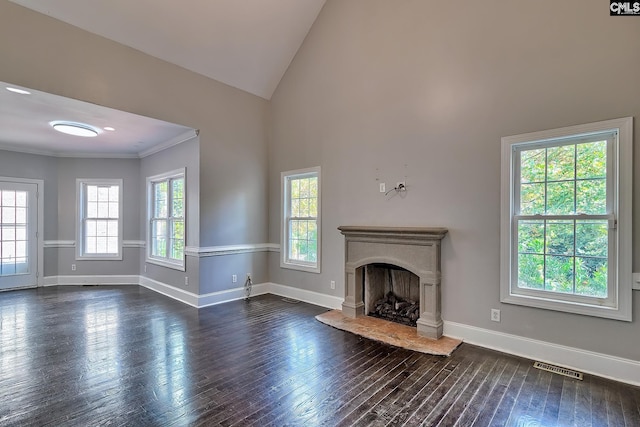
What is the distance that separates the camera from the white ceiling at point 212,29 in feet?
11.5

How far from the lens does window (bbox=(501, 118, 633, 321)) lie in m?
2.60

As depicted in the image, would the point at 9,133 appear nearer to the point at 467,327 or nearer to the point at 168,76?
the point at 168,76

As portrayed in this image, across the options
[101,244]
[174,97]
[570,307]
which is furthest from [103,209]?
[570,307]

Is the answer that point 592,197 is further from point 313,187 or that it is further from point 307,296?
point 307,296

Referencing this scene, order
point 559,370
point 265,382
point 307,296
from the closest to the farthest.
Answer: point 265,382, point 559,370, point 307,296

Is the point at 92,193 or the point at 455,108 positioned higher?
the point at 455,108

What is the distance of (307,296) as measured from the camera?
16.3ft

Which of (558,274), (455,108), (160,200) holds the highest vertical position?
(455,108)

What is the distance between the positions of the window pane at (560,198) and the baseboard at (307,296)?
2.79 metres

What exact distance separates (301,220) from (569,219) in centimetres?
350

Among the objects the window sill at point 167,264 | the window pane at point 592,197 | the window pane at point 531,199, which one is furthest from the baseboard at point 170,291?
the window pane at point 592,197

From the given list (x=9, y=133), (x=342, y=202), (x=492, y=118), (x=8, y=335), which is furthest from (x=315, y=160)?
(x=9, y=133)

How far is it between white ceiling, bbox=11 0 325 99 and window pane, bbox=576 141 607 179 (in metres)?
4.02

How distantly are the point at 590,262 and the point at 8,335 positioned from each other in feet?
20.1
